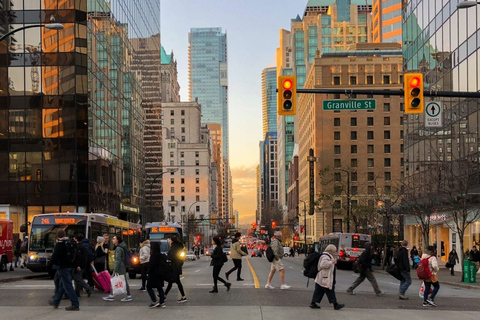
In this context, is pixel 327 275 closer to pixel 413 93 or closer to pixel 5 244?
pixel 413 93

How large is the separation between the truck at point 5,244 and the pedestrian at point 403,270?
22.0 meters

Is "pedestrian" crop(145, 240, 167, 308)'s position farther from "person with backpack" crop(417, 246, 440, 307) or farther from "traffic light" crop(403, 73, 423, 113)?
"traffic light" crop(403, 73, 423, 113)

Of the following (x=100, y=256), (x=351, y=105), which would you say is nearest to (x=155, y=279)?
(x=100, y=256)

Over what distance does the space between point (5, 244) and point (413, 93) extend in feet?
76.7

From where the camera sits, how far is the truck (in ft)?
107

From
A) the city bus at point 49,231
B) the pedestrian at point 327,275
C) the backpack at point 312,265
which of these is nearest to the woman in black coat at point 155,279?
the backpack at point 312,265

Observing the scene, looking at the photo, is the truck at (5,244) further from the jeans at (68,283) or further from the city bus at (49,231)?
the jeans at (68,283)

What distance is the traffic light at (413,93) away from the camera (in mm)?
18031

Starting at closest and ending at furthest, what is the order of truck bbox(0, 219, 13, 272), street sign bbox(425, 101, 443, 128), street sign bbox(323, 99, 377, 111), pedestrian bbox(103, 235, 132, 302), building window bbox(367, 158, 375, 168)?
pedestrian bbox(103, 235, 132, 302) → street sign bbox(323, 99, 377, 111) → street sign bbox(425, 101, 443, 128) → truck bbox(0, 219, 13, 272) → building window bbox(367, 158, 375, 168)

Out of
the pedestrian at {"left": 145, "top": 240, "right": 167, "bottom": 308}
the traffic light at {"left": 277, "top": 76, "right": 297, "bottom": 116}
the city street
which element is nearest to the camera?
the city street

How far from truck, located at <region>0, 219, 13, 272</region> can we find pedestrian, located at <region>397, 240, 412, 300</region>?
866 inches

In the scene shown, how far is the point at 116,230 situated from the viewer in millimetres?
34156

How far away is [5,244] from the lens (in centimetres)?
3297

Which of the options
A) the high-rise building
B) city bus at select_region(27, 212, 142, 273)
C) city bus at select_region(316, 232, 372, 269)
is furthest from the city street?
the high-rise building
